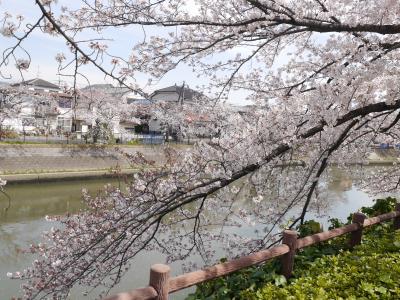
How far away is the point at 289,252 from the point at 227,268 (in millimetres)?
917

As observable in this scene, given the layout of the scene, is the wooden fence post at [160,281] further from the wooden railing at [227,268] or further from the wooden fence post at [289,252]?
the wooden fence post at [289,252]

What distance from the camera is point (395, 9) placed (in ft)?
13.0

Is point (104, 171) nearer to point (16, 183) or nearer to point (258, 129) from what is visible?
point (16, 183)

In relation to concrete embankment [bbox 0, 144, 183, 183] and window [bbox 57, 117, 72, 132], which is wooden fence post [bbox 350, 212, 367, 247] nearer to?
concrete embankment [bbox 0, 144, 183, 183]

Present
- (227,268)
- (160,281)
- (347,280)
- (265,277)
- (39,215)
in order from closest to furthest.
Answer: (160,281)
(227,268)
(347,280)
(265,277)
(39,215)

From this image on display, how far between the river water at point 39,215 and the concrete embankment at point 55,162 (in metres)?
0.48

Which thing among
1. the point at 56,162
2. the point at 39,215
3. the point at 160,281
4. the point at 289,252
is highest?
the point at 160,281

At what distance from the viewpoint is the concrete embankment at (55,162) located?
1689 cm

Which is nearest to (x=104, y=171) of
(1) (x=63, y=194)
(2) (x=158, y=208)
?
(1) (x=63, y=194)

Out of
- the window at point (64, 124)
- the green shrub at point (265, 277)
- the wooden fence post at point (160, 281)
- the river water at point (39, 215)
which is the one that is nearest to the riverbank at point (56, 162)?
the river water at point (39, 215)

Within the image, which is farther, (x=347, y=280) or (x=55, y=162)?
(x=55, y=162)

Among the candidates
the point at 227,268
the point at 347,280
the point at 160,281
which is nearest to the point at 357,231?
the point at 347,280

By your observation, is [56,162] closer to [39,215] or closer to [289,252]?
[39,215]

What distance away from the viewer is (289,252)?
356 centimetres
